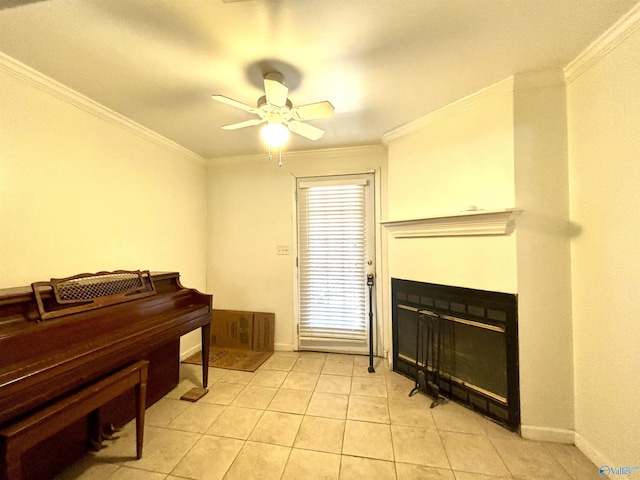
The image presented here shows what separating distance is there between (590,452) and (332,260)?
94.8 inches

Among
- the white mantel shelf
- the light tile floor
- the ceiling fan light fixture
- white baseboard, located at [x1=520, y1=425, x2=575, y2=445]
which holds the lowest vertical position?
the light tile floor

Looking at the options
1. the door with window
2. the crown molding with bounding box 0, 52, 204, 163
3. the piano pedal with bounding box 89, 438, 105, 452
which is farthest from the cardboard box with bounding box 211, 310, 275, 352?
the crown molding with bounding box 0, 52, 204, 163

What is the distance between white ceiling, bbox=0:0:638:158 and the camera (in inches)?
48.6

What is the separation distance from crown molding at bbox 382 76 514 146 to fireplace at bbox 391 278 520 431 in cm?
146

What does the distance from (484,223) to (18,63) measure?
321 centimetres

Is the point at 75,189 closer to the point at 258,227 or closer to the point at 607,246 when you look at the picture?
the point at 258,227

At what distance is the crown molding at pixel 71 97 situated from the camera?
1583mm

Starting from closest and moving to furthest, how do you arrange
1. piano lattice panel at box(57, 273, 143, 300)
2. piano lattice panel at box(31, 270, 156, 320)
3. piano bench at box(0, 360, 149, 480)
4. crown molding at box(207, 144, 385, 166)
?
piano bench at box(0, 360, 149, 480) → piano lattice panel at box(31, 270, 156, 320) → piano lattice panel at box(57, 273, 143, 300) → crown molding at box(207, 144, 385, 166)

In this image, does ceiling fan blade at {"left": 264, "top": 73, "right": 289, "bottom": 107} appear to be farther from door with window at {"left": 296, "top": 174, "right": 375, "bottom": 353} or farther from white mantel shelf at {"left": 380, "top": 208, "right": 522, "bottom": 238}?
door with window at {"left": 296, "top": 174, "right": 375, "bottom": 353}

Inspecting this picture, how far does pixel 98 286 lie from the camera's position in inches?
66.7

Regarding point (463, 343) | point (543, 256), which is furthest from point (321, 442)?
point (543, 256)

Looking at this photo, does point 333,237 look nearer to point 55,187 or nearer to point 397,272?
point 397,272

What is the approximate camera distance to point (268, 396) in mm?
2244

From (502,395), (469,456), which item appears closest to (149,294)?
(469,456)
